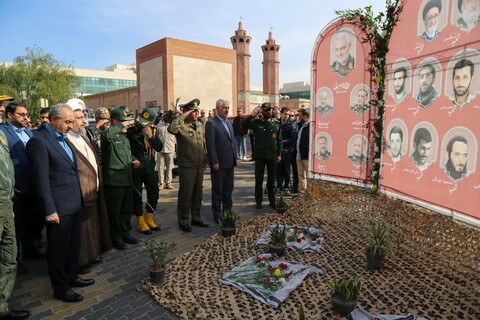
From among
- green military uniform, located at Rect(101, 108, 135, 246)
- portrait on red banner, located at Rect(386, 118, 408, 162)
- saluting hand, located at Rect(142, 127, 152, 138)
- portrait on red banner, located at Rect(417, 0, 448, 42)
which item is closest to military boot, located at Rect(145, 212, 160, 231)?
green military uniform, located at Rect(101, 108, 135, 246)

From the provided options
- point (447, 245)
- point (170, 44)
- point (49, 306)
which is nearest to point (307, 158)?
point (447, 245)

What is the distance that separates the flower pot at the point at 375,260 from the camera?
3.98m

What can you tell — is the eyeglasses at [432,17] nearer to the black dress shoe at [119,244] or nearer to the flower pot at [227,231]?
the flower pot at [227,231]

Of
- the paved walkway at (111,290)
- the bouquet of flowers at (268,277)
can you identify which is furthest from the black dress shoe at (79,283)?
the bouquet of flowers at (268,277)

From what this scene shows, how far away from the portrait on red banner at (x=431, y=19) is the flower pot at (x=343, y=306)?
3.85 meters

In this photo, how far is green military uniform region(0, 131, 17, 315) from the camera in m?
Answer: 2.92

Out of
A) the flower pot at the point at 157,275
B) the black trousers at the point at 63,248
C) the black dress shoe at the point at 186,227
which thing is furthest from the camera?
the black dress shoe at the point at 186,227

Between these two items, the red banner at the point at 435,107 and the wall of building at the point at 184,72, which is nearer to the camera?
the red banner at the point at 435,107

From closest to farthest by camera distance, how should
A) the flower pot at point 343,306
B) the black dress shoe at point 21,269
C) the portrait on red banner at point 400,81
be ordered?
the flower pot at point 343,306
the black dress shoe at point 21,269
the portrait on red banner at point 400,81

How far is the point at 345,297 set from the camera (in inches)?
120

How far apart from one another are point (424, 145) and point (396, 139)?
75 centimetres

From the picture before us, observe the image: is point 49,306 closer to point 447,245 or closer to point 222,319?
point 222,319

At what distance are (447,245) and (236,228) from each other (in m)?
3.10

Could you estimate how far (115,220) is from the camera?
4.84 meters
